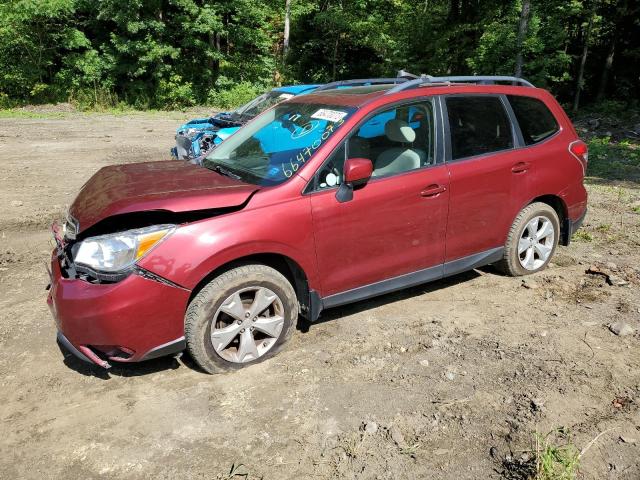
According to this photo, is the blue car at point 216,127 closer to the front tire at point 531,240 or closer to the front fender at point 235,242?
the front tire at point 531,240

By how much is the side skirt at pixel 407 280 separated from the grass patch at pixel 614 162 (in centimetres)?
683

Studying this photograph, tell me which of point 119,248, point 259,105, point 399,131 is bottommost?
point 259,105

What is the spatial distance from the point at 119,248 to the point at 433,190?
2402mm

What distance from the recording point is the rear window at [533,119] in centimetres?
490

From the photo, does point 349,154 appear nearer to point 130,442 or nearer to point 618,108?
point 130,442

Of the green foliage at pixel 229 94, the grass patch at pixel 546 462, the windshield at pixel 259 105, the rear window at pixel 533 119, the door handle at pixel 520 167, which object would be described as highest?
the rear window at pixel 533 119

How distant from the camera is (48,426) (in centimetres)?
317

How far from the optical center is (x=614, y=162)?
11.7 meters

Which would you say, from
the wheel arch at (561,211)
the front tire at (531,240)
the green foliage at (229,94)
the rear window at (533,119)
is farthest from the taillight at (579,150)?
the green foliage at (229,94)

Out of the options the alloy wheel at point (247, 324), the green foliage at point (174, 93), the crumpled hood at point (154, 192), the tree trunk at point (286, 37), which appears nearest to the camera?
the crumpled hood at point (154, 192)

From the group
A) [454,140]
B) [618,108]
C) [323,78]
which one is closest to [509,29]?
[618,108]

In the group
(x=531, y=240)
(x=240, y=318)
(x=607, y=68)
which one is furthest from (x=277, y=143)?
(x=607, y=68)

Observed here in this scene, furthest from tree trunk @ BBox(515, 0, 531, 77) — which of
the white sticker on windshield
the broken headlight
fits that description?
the broken headlight

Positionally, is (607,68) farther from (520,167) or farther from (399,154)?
(399,154)
